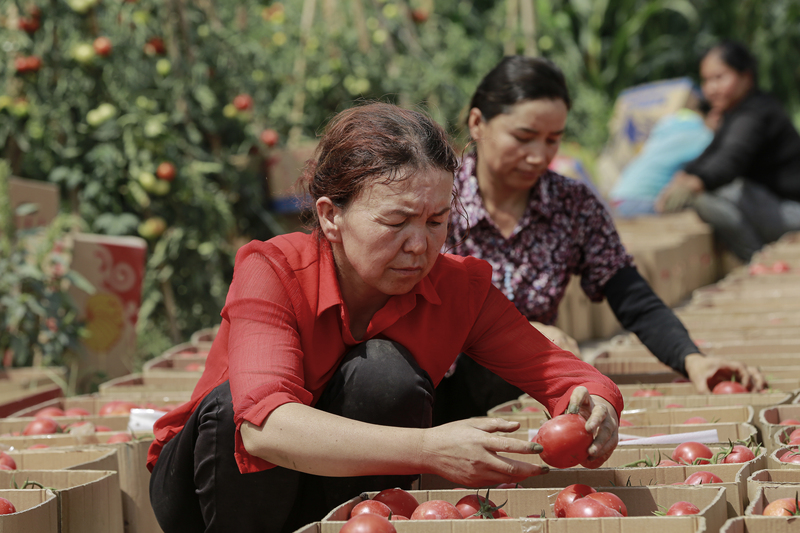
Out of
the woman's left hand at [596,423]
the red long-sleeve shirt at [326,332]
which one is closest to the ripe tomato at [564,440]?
the woman's left hand at [596,423]

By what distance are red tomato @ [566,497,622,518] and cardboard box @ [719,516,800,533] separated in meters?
0.16

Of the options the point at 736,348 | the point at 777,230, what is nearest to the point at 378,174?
the point at 736,348

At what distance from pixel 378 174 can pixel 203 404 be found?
50cm

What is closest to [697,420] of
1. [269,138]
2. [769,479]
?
[769,479]

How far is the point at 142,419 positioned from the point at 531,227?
1133mm

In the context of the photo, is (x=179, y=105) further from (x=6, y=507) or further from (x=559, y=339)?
(x=6, y=507)

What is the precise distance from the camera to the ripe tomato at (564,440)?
1.33m

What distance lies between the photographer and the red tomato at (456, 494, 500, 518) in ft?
4.37

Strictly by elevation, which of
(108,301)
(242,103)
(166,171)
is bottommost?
(108,301)

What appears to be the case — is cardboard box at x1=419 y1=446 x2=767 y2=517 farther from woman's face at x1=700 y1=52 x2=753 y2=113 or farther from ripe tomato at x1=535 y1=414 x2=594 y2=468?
woman's face at x1=700 y1=52 x2=753 y2=113

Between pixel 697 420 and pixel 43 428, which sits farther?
pixel 43 428

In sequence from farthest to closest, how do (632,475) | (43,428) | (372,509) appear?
(43,428), (632,475), (372,509)

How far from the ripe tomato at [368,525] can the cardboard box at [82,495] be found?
56 cm

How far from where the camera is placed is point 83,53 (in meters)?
4.26
